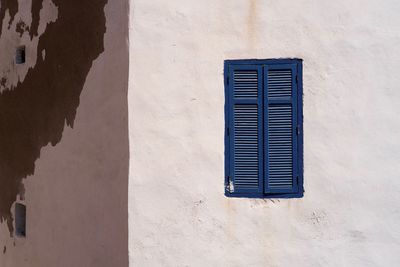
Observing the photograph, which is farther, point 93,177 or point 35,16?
Answer: point 35,16

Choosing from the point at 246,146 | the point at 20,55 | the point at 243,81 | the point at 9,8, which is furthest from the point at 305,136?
the point at 9,8

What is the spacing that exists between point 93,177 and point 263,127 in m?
1.64

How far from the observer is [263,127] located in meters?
4.59

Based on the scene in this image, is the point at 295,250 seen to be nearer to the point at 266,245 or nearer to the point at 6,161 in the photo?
the point at 266,245

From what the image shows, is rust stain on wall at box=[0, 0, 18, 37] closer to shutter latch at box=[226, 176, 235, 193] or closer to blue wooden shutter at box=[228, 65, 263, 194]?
blue wooden shutter at box=[228, 65, 263, 194]

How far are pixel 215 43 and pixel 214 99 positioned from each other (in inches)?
18.2

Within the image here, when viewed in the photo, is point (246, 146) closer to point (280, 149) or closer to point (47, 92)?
point (280, 149)

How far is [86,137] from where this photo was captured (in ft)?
17.1

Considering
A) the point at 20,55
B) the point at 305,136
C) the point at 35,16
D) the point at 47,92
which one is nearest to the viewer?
the point at 305,136

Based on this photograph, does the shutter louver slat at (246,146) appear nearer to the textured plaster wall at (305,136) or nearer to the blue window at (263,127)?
the blue window at (263,127)

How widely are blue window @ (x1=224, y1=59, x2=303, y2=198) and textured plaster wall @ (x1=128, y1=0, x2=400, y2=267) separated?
0.07 metres

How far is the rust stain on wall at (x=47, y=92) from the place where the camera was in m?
5.28

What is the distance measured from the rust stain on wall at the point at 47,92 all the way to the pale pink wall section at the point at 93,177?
154 mm

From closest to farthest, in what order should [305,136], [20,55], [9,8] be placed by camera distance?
1. [305,136]
2. [20,55]
3. [9,8]
